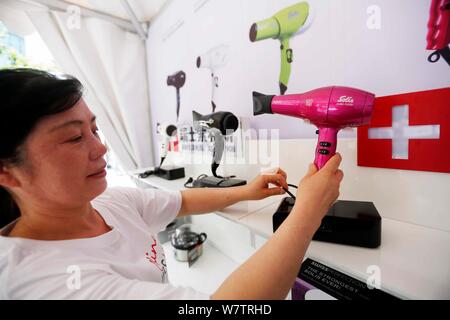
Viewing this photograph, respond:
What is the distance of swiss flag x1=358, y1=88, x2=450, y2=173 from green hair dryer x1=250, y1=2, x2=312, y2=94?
403mm

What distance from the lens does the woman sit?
332 millimetres

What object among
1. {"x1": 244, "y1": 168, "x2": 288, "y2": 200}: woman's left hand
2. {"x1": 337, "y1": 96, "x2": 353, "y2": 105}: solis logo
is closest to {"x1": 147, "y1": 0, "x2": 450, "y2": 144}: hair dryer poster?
{"x1": 337, "y1": 96, "x2": 353, "y2": 105}: solis logo

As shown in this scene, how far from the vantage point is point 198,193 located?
0.77 meters

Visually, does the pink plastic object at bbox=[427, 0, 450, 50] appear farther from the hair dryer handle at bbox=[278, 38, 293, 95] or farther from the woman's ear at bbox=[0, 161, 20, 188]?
the woman's ear at bbox=[0, 161, 20, 188]

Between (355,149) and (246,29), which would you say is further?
(246,29)

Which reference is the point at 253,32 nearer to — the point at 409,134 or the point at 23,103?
the point at 409,134

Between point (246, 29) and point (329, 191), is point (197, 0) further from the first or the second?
point (329, 191)

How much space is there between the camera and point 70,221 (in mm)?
484

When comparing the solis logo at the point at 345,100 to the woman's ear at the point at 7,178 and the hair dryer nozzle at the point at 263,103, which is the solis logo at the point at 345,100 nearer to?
the hair dryer nozzle at the point at 263,103

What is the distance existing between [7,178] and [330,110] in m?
0.70

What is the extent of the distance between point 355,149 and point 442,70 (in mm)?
291

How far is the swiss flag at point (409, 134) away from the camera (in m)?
0.56

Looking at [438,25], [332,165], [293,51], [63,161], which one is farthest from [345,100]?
[63,161]
